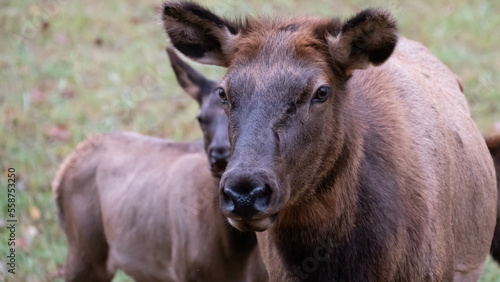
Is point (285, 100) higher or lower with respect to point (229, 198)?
higher

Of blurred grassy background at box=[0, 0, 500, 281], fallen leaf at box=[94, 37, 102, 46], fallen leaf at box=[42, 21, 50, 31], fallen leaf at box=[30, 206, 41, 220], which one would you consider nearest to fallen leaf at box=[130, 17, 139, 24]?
blurred grassy background at box=[0, 0, 500, 281]

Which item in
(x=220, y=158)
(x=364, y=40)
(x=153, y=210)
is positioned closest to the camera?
(x=364, y=40)

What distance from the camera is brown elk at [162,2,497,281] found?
407cm

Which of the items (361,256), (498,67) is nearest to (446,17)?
(498,67)

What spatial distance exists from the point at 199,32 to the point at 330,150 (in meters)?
1.21

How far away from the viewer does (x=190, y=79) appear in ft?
24.1

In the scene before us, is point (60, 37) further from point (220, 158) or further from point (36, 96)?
point (220, 158)

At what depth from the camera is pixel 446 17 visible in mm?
12656

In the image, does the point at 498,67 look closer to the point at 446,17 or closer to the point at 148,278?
the point at 446,17

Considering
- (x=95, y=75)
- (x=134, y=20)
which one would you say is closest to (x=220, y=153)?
(x=95, y=75)

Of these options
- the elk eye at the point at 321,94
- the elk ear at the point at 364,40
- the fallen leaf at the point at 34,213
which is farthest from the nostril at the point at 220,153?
the fallen leaf at the point at 34,213

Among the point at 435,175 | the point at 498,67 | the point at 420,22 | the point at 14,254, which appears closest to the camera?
the point at 435,175

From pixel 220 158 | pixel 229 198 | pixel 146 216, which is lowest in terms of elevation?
pixel 146 216

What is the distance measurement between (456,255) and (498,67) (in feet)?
21.8
